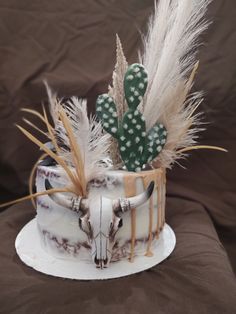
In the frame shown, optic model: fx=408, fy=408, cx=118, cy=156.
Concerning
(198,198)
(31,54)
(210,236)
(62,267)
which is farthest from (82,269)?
(31,54)

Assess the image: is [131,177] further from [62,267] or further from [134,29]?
[134,29]

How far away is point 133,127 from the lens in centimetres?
60

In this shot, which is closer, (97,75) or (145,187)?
(145,187)

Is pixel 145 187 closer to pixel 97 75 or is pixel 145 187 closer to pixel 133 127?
pixel 133 127

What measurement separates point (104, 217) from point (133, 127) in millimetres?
138

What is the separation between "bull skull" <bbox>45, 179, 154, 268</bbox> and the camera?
56 cm

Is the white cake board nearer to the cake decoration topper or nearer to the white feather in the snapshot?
the cake decoration topper

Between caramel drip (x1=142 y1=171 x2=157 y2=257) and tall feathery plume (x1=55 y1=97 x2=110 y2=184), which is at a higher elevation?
tall feathery plume (x1=55 y1=97 x2=110 y2=184)

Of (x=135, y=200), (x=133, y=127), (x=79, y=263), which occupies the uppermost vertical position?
(x=133, y=127)

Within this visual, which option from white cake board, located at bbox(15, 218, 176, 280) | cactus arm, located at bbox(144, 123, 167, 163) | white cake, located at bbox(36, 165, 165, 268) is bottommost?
white cake board, located at bbox(15, 218, 176, 280)

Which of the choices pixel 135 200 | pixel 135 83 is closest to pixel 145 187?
pixel 135 200

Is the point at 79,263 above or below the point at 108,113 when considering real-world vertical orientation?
below

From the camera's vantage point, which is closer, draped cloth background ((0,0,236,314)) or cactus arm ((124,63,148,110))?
cactus arm ((124,63,148,110))

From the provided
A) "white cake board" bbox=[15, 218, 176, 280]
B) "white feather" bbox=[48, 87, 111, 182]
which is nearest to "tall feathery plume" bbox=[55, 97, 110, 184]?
"white feather" bbox=[48, 87, 111, 182]
